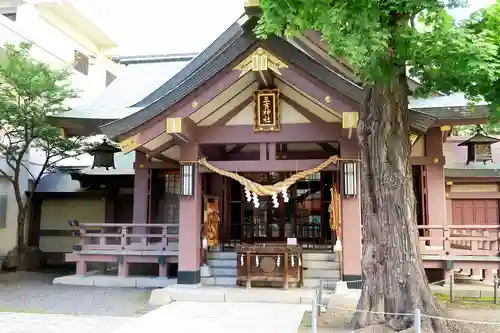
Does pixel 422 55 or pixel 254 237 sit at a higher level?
pixel 422 55

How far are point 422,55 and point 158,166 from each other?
9547 mm

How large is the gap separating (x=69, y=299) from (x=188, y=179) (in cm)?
403

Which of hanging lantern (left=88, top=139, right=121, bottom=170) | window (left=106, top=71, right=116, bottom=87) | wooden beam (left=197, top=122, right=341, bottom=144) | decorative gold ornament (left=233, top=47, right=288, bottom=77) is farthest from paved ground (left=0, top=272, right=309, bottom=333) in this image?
window (left=106, top=71, right=116, bottom=87)

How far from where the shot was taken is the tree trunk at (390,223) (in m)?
6.95

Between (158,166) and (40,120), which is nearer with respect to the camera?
(158,166)

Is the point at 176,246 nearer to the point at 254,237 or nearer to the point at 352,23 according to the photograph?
the point at 254,237

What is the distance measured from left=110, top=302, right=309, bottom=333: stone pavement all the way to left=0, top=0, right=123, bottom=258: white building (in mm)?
11668

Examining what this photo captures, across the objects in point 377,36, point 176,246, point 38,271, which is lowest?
point 38,271

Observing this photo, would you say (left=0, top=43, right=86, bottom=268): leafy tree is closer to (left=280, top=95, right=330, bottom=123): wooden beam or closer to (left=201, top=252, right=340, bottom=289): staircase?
(left=201, top=252, right=340, bottom=289): staircase

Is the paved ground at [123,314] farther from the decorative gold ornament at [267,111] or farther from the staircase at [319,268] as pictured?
the decorative gold ornament at [267,111]

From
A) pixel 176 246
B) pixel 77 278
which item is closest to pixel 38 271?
pixel 77 278

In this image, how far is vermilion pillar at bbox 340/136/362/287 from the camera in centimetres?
1047

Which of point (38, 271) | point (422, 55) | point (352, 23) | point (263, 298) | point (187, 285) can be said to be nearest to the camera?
point (352, 23)

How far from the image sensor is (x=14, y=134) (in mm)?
16078
